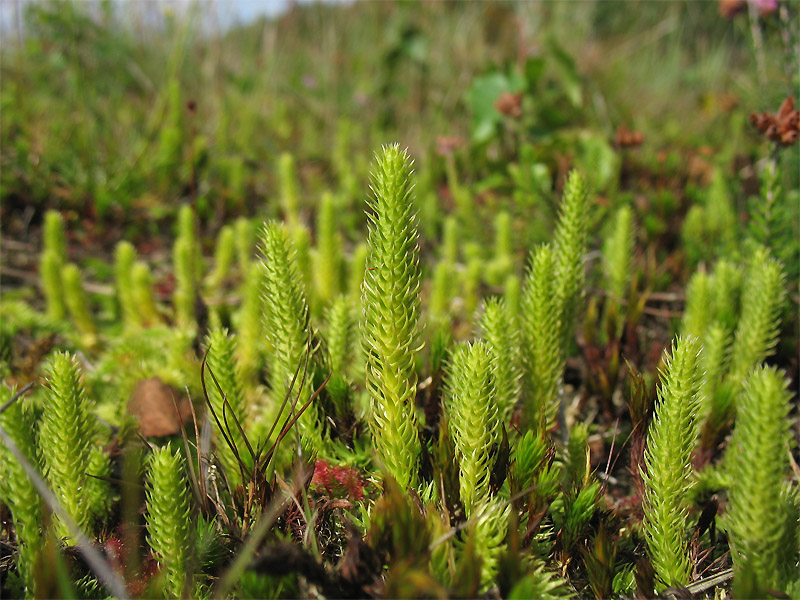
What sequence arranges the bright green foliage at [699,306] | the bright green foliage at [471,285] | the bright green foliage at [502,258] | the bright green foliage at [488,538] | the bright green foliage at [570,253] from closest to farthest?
the bright green foliage at [488,538]
the bright green foliage at [570,253]
the bright green foliage at [699,306]
the bright green foliage at [471,285]
the bright green foliage at [502,258]

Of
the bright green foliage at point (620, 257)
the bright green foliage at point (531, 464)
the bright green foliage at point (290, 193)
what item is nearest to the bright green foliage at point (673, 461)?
the bright green foliage at point (531, 464)

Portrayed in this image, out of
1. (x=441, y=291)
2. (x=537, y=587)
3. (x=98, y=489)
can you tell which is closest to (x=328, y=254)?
(x=441, y=291)

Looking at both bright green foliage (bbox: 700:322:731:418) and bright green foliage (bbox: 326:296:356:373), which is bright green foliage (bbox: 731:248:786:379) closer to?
bright green foliage (bbox: 700:322:731:418)

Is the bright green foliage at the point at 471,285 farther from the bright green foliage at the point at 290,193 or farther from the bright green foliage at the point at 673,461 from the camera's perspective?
the bright green foliage at the point at 673,461

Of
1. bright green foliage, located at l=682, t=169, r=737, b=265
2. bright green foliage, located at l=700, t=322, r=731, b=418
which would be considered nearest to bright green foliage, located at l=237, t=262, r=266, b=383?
bright green foliage, located at l=700, t=322, r=731, b=418

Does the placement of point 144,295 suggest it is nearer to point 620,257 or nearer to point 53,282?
point 53,282

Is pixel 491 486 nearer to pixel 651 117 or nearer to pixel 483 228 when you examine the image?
pixel 483 228
